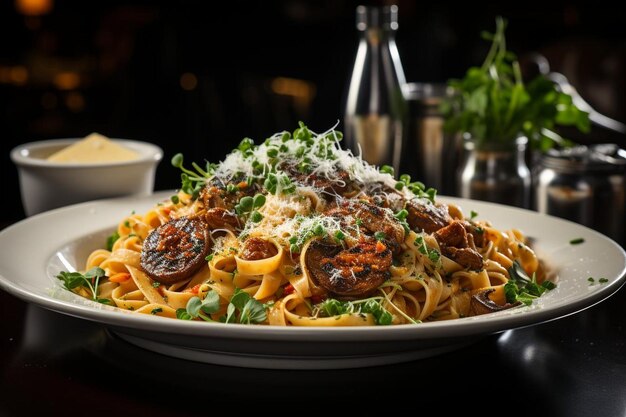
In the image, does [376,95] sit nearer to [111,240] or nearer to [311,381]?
[111,240]

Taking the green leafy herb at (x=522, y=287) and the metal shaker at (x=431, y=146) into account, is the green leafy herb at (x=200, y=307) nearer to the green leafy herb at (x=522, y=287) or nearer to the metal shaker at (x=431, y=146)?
the green leafy herb at (x=522, y=287)

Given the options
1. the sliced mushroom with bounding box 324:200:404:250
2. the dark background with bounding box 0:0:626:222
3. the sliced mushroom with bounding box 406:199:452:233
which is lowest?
the dark background with bounding box 0:0:626:222

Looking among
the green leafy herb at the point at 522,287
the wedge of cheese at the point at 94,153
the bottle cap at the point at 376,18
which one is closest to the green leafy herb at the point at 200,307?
the green leafy herb at the point at 522,287

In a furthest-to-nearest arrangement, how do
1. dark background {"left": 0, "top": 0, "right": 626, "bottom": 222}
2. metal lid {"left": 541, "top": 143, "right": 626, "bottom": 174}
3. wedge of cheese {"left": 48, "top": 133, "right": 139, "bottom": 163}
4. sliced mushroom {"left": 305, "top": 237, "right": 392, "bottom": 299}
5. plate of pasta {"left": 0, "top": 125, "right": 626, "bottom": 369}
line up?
dark background {"left": 0, "top": 0, "right": 626, "bottom": 222}, wedge of cheese {"left": 48, "top": 133, "right": 139, "bottom": 163}, metal lid {"left": 541, "top": 143, "right": 626, "bottom": 174}, sliced mushroom {"left": 305, "top": 237, "right": 392, "bottom": 299}, plate of pasta {"left": 0, "top": 125, "right": 626, "bottom": 369}

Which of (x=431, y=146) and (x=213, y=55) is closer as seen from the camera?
(x=431, y=146)

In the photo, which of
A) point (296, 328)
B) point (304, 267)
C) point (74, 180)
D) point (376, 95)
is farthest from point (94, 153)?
point (296, 328)

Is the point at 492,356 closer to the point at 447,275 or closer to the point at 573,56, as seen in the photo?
the point at 447,275

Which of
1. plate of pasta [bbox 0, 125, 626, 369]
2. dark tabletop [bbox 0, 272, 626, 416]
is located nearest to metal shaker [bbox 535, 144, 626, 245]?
plate of pasta [bbox 0, 125, 626, 369]

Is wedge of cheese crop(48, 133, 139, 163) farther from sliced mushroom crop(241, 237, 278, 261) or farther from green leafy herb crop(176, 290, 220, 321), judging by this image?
green leafy herb crop(176, 290, 220, 321)
